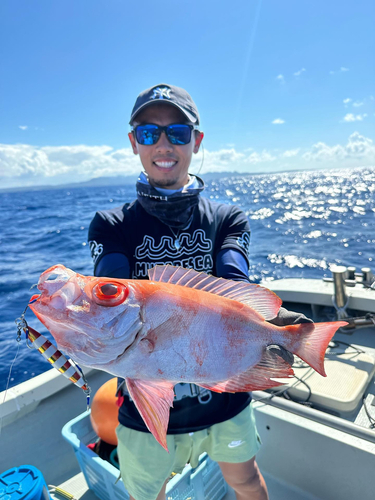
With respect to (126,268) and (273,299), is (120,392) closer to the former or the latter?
(126,268)

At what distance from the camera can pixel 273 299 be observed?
1.62m

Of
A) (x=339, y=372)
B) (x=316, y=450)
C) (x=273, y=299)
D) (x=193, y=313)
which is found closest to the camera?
(x=193, y=313)

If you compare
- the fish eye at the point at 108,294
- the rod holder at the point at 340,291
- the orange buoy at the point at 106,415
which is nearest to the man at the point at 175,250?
the fish eye at the point at 108,294

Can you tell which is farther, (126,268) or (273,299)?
(126,268)

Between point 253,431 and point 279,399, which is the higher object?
point 253,431

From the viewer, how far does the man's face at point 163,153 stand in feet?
7.30

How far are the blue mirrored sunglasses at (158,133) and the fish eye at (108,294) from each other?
132cm

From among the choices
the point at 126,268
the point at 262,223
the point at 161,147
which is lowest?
the point at 262,223

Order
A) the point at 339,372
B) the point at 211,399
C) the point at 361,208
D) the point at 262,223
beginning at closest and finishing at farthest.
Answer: the point at 211,399 < the point at 339,372 < the point at 262,223 < the point at 361,208

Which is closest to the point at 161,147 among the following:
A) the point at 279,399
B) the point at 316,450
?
the point at 279,399

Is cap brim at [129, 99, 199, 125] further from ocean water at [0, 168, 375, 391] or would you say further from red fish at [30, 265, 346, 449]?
ocean water at [0, 168, 375, 391]

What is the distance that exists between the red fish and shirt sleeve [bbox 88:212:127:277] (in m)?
0.63

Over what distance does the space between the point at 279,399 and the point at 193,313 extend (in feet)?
8.32

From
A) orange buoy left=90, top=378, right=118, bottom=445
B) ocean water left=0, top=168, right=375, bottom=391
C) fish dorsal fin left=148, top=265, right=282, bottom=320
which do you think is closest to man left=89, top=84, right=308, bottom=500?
fish dorsal fin left=148, top=265, right=282, bottom=320
